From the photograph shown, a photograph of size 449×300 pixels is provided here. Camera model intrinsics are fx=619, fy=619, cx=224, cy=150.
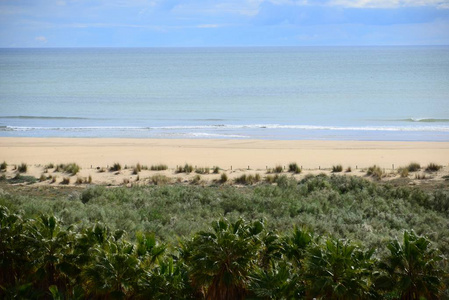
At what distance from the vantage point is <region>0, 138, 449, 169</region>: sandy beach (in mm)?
29156

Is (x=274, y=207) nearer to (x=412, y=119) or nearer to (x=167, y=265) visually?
(x=167, y=265)

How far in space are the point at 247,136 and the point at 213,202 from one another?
77.6 feet

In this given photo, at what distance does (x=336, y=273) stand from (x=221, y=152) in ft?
79.9

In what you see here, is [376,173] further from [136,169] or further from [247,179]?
[136,169]

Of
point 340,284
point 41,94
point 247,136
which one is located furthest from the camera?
point 41,94

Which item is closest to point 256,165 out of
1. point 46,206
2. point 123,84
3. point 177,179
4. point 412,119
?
point 177,179

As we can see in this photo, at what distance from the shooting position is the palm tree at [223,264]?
8.96m

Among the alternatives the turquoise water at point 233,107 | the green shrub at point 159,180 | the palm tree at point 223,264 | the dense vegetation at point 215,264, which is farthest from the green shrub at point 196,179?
the turquoise water at point 233,107

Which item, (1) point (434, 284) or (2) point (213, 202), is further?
(2) point (213, 202)

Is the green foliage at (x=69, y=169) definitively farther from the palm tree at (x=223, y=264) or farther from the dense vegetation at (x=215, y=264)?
the palm tree at (x=223, y=264)

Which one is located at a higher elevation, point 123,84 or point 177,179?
point 123,84

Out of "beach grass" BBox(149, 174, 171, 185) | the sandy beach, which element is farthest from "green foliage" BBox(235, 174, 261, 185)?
the sandy beach

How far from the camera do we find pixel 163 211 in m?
16.1

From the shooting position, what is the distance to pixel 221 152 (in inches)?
1292
